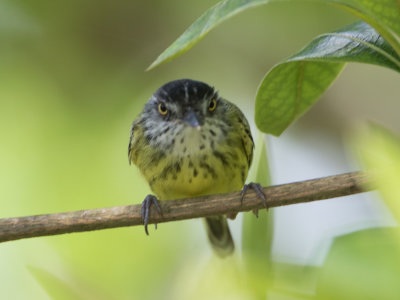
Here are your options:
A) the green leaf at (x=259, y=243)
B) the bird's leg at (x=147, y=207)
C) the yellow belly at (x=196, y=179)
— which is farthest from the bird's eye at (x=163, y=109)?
the green leaf at (x=259, y=243)

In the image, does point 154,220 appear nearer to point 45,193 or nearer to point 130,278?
point 130,278

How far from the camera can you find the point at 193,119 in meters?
3.09

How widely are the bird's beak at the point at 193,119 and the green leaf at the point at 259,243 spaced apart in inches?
54.0

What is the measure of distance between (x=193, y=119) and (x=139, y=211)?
0.80 meters

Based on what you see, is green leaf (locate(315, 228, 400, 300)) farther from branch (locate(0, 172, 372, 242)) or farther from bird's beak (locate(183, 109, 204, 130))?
bird's beak (locate(183, 109, 204, 130))

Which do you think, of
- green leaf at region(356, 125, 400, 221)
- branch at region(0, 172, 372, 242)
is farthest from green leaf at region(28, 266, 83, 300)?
branch at region(0, 172, 372, 242)

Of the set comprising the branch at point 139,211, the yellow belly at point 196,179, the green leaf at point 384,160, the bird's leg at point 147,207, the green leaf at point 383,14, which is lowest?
the green leaf at point 384,160

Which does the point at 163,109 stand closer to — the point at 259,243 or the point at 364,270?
the point at 259,243

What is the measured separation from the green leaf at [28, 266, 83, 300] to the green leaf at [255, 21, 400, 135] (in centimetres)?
81

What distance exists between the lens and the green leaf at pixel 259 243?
3.80 feet

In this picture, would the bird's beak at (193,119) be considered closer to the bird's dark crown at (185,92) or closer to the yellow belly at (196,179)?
the bird's dark crown at (185,92)

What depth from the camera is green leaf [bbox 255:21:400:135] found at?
1.63 meters

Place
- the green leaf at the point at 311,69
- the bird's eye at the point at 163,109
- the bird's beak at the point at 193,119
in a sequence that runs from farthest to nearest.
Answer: the bird's eye at the point at 163,109, the bird's beak at the point at 193,119, the green leaf at the point at 311,69

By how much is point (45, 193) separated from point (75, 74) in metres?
1.19
